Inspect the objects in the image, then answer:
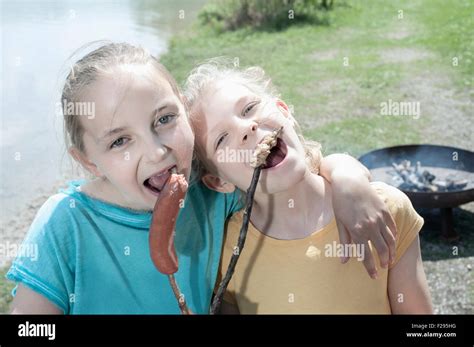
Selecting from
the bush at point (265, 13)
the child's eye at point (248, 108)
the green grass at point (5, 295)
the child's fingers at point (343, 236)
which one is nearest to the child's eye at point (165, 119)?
the child's eye at point (248, 108)

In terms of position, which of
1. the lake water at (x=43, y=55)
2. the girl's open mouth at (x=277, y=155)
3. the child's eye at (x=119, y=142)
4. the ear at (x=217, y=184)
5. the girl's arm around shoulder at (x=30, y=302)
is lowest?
the lake water at (x=43, y=55)

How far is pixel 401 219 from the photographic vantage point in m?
1.52

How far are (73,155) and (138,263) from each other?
29 cm

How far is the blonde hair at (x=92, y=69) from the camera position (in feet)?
4.67

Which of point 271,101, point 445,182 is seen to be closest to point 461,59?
point 445,182

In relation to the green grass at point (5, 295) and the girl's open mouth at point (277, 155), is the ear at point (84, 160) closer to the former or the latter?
the girl's open mouth at point (277, 155)

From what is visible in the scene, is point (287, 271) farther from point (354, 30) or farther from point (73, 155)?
point (354, 30)

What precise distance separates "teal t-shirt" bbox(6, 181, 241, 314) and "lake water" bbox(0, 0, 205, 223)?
2137 mm

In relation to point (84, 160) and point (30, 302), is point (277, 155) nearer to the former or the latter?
point (84, 160)

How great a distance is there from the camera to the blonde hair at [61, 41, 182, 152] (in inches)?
56.1

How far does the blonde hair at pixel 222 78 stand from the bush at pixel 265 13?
6727 mm

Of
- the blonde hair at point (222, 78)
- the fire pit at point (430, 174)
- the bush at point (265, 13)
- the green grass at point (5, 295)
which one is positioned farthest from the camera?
the bush at point (265, 13)

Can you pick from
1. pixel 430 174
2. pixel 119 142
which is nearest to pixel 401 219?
pixel 119 142

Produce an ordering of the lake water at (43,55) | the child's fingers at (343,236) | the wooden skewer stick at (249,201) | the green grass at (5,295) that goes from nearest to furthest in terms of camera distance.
→ the wooden skewer stick at (249,201) < the child's fingers at (343,236) < the green grass at (5,295) < the lake water at (43,55)
